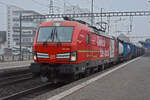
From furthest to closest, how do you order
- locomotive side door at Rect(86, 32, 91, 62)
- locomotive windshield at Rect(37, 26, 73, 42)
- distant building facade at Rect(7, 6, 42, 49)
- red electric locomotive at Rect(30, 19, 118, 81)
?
1. distant building facade at Rect(7, 6, 42, 49)
2. locomotive side door at Rect(86, 32, 91, 62)
3. locomotive windshield at Rect(37, 26, 73, 42)
4. red electric locomotive at Rect(30, 19, 118, 81)

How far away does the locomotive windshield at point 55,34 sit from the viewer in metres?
9.98

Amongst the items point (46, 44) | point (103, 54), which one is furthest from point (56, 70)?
point (103, 54)

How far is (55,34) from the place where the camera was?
10.2 metres

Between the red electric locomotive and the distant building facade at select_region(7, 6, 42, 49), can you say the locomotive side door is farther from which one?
the distant building facade at select_region(7, 6, 42, 49)

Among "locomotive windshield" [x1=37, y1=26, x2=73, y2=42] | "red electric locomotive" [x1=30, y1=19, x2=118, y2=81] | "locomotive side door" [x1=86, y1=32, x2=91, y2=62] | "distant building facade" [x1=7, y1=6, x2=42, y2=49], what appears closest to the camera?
"red electric locomotive" [x1=30, y1=19, x2=118, y2=81]

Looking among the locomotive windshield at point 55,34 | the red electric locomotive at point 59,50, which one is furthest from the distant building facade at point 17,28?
the red electric locomotive at point 59,50

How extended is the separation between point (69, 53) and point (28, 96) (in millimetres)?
→ 2690

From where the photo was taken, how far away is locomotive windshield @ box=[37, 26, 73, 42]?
9.98 meters

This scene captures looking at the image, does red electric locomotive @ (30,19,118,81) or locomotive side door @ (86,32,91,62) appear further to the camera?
locomotive side door @ (86,32,91,62)

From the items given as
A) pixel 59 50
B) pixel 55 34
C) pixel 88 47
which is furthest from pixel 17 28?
pixel 59 50

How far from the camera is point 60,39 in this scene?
9977 mm

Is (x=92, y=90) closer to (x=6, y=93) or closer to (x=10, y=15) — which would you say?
(x=6, y=93)

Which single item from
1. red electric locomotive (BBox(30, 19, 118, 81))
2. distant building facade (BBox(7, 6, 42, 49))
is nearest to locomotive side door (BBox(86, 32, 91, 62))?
red electric locomotive (BBox(30, 19, 118, 81))

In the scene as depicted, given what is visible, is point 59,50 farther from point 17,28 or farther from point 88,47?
point 17,28
